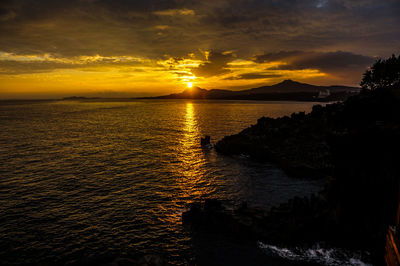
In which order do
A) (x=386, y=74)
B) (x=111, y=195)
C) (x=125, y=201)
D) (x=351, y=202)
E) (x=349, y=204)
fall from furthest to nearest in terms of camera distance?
(x=386, y=74), (x=111, y=195), (x=125, y=201), (x=349, y=204), (x=351, y=202)

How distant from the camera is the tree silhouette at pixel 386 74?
73162 mm

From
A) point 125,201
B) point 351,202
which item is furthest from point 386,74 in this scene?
point 125,201

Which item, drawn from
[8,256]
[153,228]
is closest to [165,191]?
[153,228]

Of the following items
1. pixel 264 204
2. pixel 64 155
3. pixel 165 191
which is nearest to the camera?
pixel 264 204

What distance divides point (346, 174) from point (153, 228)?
74.8ft

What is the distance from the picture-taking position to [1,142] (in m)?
69.2

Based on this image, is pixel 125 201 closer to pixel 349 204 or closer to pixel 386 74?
pixel 349 204

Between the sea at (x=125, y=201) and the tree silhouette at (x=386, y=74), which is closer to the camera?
the sea at (x=125, y=201)

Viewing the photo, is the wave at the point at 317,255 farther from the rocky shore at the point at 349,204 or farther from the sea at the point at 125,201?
the rocky shore at the point at 349,204

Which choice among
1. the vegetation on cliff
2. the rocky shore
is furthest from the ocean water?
the vegetation on cliff

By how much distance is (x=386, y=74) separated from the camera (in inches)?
2963

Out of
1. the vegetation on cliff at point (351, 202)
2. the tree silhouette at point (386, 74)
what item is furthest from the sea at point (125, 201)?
the tree silhouette at point (386, 74)

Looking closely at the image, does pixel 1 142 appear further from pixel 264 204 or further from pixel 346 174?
pixel 346 174

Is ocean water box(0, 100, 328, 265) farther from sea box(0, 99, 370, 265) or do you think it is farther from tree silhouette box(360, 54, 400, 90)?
tree silhouette box(360, 54, 400, 90)
